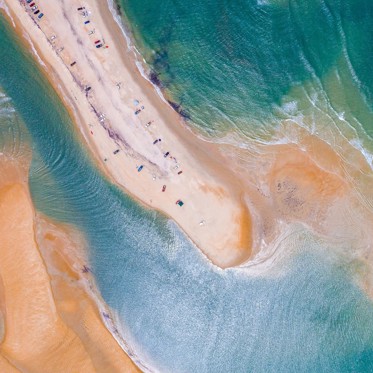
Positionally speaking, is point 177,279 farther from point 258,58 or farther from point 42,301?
point 258,58

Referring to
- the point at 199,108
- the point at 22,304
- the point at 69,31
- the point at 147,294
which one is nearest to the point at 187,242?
the point at 147,294

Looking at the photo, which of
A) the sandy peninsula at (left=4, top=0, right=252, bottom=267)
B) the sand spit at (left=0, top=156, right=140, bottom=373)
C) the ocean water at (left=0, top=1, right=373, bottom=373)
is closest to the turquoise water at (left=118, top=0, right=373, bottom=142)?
the ocean water at (left=0, top=1, right=373, bottom=373)

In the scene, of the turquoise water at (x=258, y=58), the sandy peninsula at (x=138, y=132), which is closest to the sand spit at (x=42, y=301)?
the sandy peninsula at (x=138, y=132)

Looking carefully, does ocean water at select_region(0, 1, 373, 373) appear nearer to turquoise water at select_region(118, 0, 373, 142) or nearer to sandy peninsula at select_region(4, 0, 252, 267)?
turquoise water at select_region(118, 0, 373, 142)

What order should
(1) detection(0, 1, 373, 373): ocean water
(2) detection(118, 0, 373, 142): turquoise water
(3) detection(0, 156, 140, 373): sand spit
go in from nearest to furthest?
(2) detection(118, 0, 373, 142): turquoise water, (3) detection(0, 156, 140, 373): sand spit, (1) detection(0, 1, 373, 373): ocean water

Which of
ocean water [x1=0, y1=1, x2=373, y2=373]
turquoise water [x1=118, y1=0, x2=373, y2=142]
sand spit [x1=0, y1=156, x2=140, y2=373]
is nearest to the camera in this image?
turquoise water [x1=118, y1=0, x2=373, y2=142]

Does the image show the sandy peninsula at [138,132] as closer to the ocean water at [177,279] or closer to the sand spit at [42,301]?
the ocean water at [177,279]
